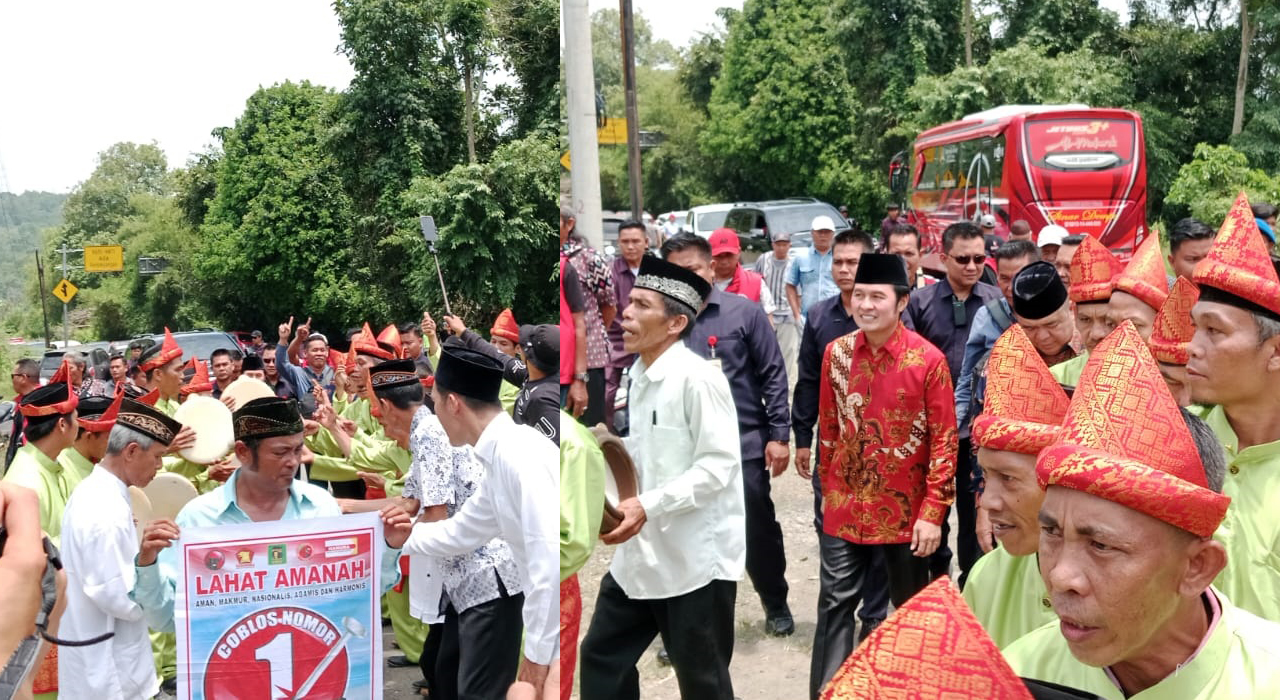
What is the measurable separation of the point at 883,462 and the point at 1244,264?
4.75 feet

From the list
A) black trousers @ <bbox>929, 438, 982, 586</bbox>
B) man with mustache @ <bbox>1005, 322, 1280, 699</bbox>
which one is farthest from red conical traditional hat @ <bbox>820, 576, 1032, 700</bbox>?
black trousers @ <bbox>929, 438, 982, 586</bbox>

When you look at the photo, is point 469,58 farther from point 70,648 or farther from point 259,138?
point 70,648

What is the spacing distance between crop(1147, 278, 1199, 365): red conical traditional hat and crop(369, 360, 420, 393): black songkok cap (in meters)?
2.02

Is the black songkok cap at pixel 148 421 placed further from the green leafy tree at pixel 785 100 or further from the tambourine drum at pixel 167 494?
the green leafy tree at pixel 785 100

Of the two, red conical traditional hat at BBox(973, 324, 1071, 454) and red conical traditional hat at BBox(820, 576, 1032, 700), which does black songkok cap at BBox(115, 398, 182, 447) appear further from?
red conical traditional hat at BBox(820, 576, 1032, 700)

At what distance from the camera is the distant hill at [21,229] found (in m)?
2.19

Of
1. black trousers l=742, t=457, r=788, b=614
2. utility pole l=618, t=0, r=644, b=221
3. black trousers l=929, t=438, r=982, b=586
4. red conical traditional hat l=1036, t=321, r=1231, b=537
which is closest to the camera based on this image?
red conical traditional hat l=1036, t=321, r=1231, b=537

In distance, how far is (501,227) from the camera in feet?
6.16

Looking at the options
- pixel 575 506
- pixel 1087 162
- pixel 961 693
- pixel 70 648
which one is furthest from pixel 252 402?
pixel 1087 162

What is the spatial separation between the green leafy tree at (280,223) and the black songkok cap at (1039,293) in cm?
252

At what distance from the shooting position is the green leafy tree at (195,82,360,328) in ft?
6.89

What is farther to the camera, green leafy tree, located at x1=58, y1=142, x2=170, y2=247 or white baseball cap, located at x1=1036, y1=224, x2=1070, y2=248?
white baseball cap, located at x1=1036, y1=224, x2=1070, y2=248

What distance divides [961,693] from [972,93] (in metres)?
21.5

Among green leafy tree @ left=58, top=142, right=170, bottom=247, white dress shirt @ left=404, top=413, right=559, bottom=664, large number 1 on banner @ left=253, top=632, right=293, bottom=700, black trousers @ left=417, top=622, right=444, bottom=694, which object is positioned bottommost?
black trousers @ left=417, top=622, right=444, bottom=694
